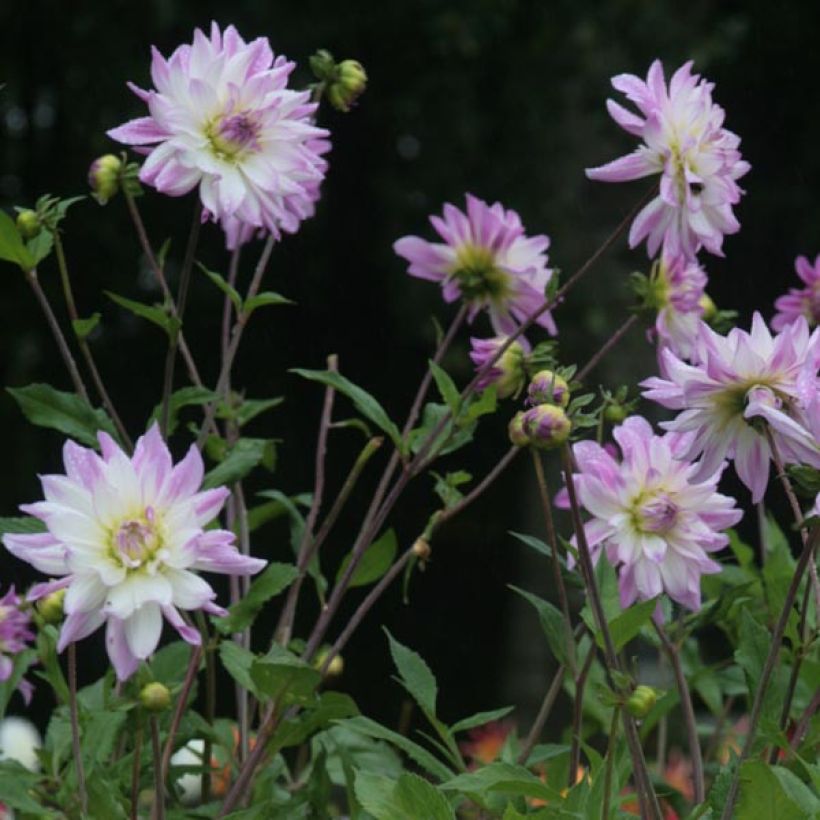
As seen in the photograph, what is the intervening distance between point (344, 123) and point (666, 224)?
4.89 metres

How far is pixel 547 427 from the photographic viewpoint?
89cm

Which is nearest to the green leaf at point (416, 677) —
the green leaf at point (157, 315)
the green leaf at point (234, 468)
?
the green leaf at point (234, 468)

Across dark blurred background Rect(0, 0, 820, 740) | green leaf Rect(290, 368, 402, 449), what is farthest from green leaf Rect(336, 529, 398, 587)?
dark blurred background Rect(0, 0, 820, 740)

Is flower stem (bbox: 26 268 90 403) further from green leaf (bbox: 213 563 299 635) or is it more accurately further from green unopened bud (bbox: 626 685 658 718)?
green unopened bud (bbox: 626 685 658 718)

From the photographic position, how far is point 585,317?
4.89 meters

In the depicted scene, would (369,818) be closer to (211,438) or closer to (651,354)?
(211,438)

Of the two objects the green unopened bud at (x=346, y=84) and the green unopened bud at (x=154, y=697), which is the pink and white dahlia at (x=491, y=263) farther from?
the green unopened bud at (x=154, y=697)

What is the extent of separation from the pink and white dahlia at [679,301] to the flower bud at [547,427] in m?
0.39

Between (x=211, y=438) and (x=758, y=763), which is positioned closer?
(x=758, y=763)

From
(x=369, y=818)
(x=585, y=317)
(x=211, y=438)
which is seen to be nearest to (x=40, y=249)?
(x=211, y=438)

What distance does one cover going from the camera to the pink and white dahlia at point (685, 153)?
107cm

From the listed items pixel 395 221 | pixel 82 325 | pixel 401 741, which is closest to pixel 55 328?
pixel 82 325

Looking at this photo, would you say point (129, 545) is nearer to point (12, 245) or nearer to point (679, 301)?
point (12, 245)

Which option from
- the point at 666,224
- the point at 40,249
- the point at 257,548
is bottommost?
the point at 257,548
